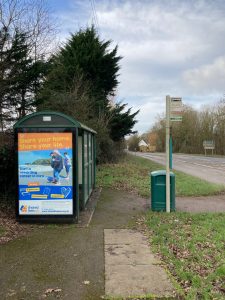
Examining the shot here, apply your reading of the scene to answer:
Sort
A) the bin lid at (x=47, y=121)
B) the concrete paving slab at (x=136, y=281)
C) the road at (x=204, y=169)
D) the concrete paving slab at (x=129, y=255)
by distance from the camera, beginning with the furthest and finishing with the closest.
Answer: the road at (x=204, y=169)
the bin lid at (x=47, y=121)
the concrete paving slab at (x=129, y=255)
the concrete paving slab at (x=136, y=281)

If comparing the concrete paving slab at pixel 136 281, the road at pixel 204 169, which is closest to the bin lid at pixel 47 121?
the concrete paving slab at pixel 136 281

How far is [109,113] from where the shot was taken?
81.2ft

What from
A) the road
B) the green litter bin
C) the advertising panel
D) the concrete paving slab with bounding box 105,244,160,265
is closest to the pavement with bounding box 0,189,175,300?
the concrete paving slab with bounding box 105,244,160,265

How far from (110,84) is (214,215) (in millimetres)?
18382

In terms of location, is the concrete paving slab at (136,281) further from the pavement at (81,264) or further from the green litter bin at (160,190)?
the green litter bin at (160,190)

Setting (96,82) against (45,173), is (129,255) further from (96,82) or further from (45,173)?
(96,82)

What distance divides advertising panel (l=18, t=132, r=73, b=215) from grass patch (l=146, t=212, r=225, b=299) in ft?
6.35

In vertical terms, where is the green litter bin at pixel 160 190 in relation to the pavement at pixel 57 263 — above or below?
above

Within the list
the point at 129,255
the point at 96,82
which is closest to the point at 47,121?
the point at 129,255

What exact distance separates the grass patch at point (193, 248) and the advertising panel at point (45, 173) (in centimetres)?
194

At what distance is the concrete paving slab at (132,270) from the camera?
14.2ft

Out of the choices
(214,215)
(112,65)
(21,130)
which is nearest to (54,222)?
(21,130)

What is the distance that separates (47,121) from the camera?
24.6 feet

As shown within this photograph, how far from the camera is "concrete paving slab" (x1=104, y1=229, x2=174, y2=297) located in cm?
433
